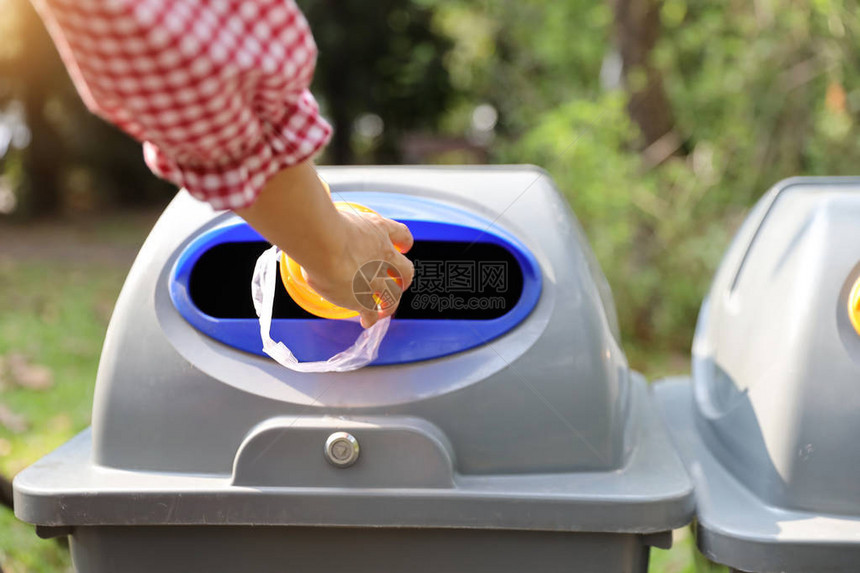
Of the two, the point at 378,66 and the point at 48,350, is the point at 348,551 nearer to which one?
the point at 48,350

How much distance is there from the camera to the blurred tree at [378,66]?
7762 millimetres

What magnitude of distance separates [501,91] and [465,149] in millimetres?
1581

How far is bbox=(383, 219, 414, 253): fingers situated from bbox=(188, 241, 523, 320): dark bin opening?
120 mm

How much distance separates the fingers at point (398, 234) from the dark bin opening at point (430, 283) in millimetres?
120

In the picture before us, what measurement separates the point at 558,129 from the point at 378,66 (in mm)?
4412

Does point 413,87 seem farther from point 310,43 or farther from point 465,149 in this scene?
point 310,43

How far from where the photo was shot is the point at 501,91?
7.96 meters

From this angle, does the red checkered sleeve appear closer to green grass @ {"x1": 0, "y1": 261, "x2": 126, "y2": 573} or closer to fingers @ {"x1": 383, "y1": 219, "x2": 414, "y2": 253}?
fingers @ {"x1": 383, "y1": 219, "x2": 414, "y2": 253}

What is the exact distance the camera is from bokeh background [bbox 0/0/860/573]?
408 cm

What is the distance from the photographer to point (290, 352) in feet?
4.21

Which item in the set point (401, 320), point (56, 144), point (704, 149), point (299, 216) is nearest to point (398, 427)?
point (401, 320)

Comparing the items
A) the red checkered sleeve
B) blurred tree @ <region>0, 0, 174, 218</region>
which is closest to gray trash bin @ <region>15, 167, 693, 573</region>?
the red checkered sleeve

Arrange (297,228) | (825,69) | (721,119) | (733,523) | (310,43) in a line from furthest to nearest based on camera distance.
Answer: (721,119), (825,69), (733,523), (297,228), (310,43)

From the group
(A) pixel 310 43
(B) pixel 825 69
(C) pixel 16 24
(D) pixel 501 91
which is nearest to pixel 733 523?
(A) pixel 310 43
